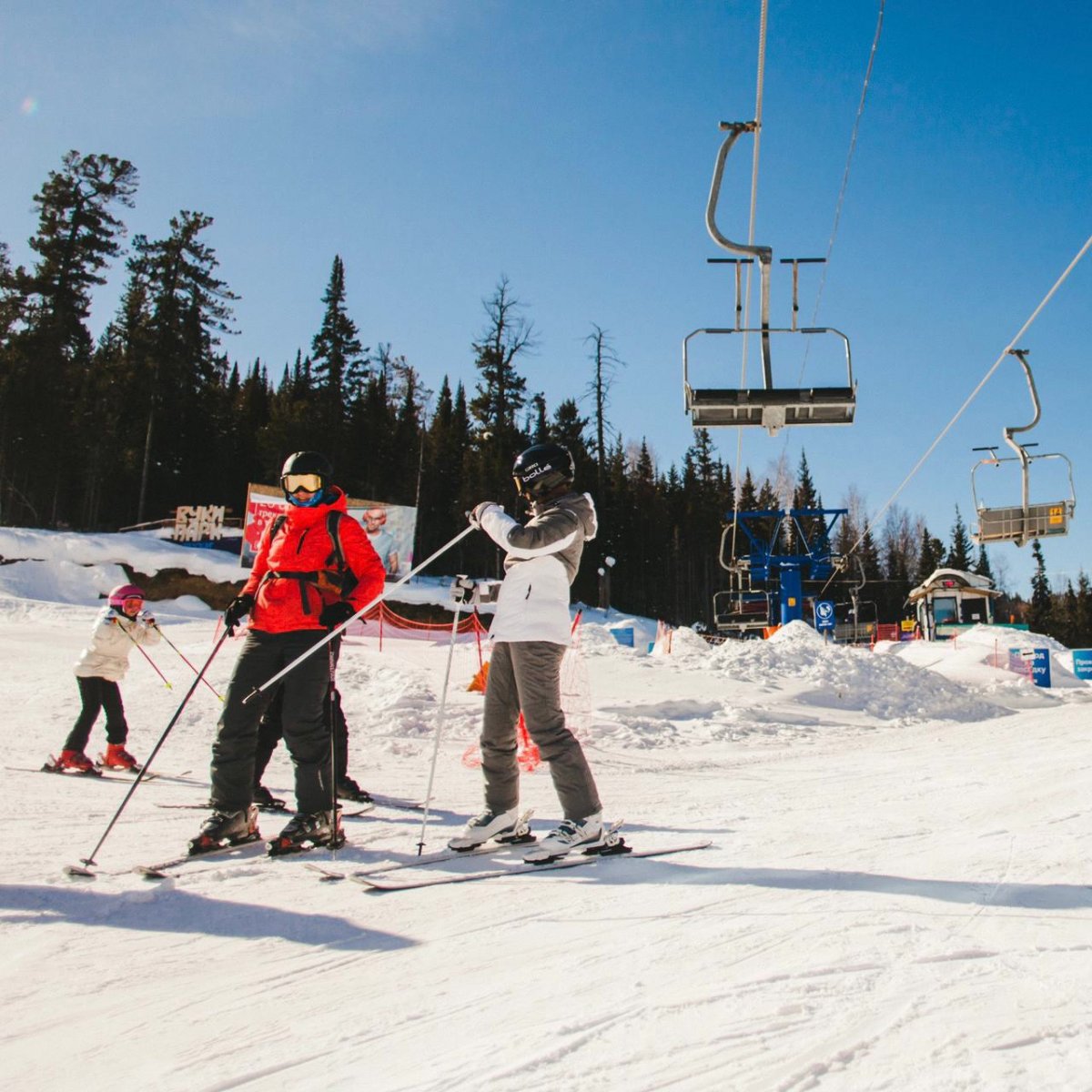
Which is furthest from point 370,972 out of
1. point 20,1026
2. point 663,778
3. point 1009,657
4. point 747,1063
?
point 1009,657

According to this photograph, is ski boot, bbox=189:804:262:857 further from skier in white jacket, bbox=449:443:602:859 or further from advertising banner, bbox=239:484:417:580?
advertising banner, bbox=239:484:417:580

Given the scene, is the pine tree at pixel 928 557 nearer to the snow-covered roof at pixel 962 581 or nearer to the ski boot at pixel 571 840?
the snow-covered roof at pixel 962 581

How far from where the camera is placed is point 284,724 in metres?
3.47

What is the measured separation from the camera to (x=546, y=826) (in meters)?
4.15

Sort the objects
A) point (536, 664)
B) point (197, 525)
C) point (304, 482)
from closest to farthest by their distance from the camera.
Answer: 1. point (536, 664)
2. point (304, 482)
3. point (197, 525)

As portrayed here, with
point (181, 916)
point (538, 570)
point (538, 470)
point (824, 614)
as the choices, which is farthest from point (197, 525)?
point (181, 916)

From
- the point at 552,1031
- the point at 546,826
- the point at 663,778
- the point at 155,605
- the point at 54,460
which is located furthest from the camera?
the point at 54,460

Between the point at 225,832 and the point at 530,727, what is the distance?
4.60 ft

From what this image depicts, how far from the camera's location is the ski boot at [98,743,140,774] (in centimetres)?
623

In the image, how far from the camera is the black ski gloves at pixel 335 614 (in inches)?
145

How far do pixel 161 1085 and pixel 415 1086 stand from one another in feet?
1.63

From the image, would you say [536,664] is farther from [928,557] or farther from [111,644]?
[928,557]

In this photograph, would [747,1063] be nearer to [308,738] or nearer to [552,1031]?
[552,1031]

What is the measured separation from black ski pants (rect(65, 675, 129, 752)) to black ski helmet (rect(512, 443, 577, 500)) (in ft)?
14.5
